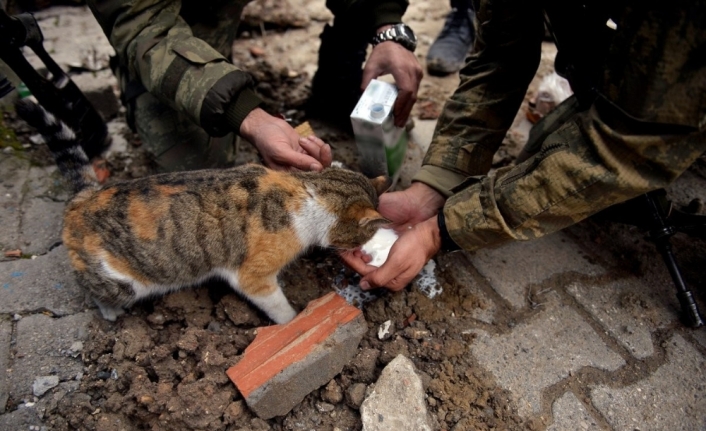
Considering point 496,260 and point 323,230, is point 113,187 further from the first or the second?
point 496,260

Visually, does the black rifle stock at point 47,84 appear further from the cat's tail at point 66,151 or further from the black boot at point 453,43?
the black boot at point 453,43

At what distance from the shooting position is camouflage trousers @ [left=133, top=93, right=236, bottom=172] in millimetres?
3617

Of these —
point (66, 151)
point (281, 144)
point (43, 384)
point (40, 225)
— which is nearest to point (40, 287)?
point (40, 225)

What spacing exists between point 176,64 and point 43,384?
2008 millimetres

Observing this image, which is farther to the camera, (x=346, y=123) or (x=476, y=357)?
(x=346, y=123)

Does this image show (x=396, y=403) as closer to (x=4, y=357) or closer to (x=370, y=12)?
(x=4, y=357)

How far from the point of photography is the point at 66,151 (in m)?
3.01

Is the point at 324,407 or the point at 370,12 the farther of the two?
the point at 370,12

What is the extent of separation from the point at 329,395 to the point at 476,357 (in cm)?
88

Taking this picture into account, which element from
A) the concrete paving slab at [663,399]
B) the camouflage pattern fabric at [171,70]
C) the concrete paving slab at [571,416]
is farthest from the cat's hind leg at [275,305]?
the concrete paving slab at [663,399]

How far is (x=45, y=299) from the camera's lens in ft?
9.55

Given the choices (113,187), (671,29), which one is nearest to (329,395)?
(113,187)

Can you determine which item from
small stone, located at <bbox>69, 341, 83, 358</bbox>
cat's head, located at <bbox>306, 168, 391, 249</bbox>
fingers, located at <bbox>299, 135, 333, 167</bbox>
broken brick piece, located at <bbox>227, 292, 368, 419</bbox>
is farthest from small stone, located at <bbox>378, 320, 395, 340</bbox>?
small stone, located at <bbox>69, 341, 83, 358</bbox>

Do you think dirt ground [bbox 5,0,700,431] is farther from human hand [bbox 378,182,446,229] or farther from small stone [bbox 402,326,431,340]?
human hand [bbox 378,182,446,229]
